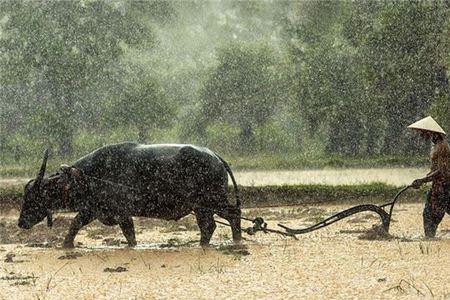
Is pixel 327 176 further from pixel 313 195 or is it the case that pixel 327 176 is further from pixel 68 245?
pixel 68 245

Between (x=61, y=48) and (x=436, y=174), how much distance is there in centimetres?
2887

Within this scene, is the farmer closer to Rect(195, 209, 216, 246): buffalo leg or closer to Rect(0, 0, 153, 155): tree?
Rect(195, 209, 216, 246): buffalo leg

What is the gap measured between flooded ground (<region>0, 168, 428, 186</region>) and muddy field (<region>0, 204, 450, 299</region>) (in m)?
8.93

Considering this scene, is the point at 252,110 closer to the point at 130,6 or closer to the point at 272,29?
the point at 130,6

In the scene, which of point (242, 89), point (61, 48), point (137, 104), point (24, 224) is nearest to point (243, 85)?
point (242, 89)

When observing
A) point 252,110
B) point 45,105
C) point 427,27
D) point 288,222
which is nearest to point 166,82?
point 252,110

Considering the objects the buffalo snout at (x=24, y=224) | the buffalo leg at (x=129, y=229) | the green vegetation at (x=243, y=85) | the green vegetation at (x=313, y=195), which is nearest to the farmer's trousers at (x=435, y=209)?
the buffalo leg at (x=129, y=229)

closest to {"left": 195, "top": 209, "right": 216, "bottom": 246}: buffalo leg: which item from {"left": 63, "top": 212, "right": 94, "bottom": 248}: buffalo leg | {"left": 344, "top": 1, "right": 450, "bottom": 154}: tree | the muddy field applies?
the muddy field

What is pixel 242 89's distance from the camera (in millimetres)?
46812

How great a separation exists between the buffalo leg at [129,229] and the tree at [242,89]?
3442cm

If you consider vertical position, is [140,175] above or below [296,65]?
below

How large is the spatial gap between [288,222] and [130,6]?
31813 mm

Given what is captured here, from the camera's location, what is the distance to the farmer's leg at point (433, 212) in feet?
41.5

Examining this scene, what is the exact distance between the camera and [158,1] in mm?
51594
